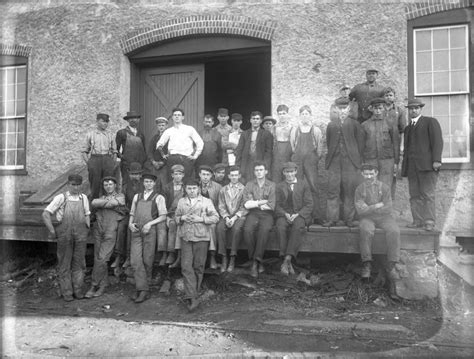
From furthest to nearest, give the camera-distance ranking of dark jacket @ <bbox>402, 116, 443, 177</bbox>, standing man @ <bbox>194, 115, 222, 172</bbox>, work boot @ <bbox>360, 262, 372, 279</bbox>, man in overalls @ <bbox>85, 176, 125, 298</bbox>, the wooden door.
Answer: the wooden door, standing man @ <bbox>194, 115, 222, 172</bbox>, man in overalls @ <bbox>85, 176, 125, 298</bbox>, dark jacket @ <bbox>402, 116, 443, 177</bbox>, work boot @ <bbox>360, 262, 372, 279</bbox>

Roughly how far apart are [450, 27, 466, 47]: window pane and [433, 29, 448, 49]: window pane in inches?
3.9

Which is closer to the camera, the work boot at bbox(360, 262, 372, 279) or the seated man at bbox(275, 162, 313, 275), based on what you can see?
the work boot at bbox(360, 262, 372, 279)

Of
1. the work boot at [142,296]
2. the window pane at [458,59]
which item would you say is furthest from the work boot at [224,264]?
the window pane at [458,59]

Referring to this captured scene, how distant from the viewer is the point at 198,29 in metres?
8.27

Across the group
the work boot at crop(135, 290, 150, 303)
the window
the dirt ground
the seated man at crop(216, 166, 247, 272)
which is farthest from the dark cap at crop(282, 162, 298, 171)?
the window

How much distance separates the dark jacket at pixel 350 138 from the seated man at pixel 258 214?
1.04 meters

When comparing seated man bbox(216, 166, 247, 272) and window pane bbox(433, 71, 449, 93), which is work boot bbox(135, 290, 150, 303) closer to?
seated man bbox(216, 166, 247, 272)

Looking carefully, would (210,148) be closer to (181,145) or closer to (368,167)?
(181,145)

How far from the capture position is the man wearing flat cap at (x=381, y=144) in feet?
20.3

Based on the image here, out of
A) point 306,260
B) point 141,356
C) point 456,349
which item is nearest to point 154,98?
point 306,260

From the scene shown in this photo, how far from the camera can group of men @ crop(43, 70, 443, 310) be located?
5.81 metres

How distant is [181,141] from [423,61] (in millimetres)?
4539

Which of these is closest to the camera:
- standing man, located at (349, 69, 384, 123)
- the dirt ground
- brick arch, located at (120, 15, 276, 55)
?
the dirt ground

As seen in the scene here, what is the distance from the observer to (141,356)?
4648 mm
